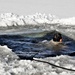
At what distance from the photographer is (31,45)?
916 centimetres

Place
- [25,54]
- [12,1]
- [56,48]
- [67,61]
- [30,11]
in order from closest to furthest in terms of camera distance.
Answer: [67,61]
[25,54]
[56,48]
[30,11]
[12,1]

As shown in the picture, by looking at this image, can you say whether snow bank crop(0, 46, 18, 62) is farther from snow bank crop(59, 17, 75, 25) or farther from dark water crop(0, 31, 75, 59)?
snow bank crop(59, 17, 75, 25)

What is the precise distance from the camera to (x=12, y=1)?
17094mm

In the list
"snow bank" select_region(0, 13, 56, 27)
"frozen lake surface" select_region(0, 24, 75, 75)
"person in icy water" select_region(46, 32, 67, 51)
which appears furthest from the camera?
"snow bank" select_region(0, 13, 56, 27)

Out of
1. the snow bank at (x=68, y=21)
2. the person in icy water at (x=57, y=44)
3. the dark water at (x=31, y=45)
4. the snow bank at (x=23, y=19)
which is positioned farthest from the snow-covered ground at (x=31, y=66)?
the snow bank at (x=68, y=21)

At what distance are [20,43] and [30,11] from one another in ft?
22.7

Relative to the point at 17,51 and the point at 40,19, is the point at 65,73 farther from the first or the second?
the point at 40,19

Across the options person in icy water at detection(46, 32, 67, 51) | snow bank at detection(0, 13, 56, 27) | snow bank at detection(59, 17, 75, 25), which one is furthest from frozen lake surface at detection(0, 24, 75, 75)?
snow bank at detection(59, 17, 75, 25)

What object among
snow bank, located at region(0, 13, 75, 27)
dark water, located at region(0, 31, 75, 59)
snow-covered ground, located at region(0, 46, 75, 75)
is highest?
snow bank, located at region(0, 13, 75, 27)

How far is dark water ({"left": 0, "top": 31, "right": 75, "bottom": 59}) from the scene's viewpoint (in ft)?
26.3

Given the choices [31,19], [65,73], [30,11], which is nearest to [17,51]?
[65,73]

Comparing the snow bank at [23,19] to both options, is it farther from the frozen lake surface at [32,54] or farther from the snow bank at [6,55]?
the snow bank at [6,55]

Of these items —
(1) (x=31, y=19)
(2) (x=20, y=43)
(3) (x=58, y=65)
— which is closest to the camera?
(3) (x=58, y=65)

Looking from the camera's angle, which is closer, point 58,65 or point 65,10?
point 58,65
